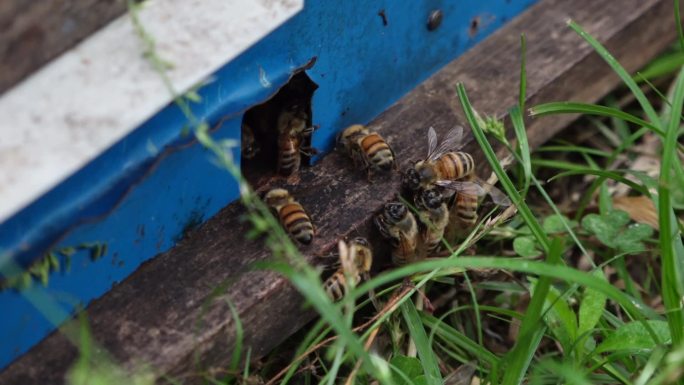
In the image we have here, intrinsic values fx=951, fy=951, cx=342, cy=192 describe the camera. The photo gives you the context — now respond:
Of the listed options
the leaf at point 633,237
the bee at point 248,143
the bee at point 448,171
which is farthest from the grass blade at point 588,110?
the bee at point 248,143

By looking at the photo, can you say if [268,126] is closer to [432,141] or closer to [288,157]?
[288,157]

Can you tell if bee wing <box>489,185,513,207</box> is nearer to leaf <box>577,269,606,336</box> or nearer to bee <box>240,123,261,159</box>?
leaf <box>577,269,606,336</box>

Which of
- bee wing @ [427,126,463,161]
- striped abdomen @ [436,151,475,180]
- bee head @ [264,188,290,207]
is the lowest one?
striped abdomen @ [436,151,475,180]

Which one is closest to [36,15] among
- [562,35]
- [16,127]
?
[16,127]

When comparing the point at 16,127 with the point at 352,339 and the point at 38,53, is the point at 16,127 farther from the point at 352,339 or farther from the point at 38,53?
the point at 352,339

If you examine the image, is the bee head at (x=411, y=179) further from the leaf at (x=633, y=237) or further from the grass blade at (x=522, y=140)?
the leaf at (x=633, y=237)

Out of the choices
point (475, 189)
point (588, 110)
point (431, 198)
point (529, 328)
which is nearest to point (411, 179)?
point (431, 198)

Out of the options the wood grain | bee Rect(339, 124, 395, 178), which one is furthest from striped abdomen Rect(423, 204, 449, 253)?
the wood grain
